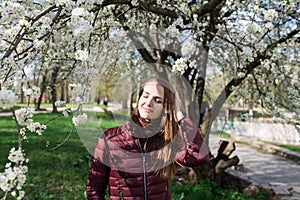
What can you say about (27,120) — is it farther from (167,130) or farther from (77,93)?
(167,130)

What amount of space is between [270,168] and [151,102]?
6590mm

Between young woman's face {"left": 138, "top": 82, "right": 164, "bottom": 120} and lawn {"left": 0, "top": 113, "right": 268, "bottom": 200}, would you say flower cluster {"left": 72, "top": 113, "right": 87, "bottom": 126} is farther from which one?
lawn {"left": 0, "top": 113, "right": 268, "bottom": 200}

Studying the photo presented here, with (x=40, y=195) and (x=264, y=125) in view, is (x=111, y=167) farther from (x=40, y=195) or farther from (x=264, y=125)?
(x=264, y=125)

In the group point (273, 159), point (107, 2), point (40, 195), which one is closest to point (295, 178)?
point (273, 159)

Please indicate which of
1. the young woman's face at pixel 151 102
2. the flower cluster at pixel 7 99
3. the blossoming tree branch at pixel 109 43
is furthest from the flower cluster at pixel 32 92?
the young woman's face at pixel 151 102

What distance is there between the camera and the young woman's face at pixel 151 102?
194cm

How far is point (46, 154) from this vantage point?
6.73 metres

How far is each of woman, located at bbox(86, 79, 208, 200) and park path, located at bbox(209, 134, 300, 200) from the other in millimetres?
3681

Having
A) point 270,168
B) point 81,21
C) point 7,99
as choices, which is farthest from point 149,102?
point 270,168

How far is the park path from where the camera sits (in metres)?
6.09

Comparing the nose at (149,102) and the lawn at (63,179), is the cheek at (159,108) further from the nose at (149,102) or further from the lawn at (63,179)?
Result: the lawn at (63,179)

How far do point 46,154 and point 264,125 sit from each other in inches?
360

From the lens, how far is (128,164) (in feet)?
6.46

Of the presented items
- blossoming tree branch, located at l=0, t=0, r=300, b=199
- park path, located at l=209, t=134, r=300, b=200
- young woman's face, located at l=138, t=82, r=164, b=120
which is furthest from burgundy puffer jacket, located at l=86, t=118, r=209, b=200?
park path, located at l=209, t=134, r=300, b=200
